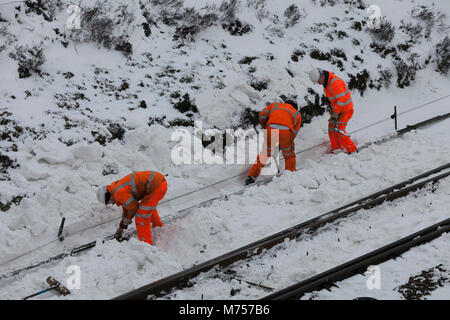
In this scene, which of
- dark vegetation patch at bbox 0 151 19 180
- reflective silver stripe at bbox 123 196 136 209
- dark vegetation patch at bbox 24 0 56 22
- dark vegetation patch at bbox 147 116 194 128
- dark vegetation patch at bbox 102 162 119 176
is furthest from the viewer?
dark vegetation patch at bbox 24 0 56 22

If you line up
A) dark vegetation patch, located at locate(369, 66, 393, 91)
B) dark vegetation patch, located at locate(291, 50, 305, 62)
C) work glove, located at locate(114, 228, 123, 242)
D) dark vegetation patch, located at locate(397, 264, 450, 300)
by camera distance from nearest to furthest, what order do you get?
1. dark vegetation patch, located at locate(397, 264, 450, 300)
2. work glove, located at locate(114, 228, 123, 242)
3. dark vegetation patch, located at locate(291, 50, 305, 62)
4. dark vegetation patch, located at locate(369, 66, 393, 91)

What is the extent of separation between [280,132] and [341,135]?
1.45 m

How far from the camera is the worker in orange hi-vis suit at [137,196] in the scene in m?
6.58

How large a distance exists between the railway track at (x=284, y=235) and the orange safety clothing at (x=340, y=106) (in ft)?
5.54

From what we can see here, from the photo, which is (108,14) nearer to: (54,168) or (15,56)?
(15,56)

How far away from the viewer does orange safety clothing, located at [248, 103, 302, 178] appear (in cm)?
866

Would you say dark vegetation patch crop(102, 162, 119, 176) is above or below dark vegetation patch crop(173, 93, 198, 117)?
below

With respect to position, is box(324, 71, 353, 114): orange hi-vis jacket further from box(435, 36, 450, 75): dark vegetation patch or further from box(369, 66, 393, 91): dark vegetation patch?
box(435, 36, 450, 75): dark vegetation patch

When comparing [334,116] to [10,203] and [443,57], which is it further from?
[443,57]

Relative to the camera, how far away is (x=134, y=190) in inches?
265

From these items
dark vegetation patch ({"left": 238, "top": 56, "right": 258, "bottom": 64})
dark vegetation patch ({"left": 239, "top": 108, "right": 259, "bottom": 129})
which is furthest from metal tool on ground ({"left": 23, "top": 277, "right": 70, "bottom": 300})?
dark vegetation patch ({"left": 238, "top": 56, "right": 258, "bottom": 64})

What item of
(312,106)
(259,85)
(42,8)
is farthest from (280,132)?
(42,8)

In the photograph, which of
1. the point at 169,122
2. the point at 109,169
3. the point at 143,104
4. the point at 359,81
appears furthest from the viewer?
the point at 359,81
